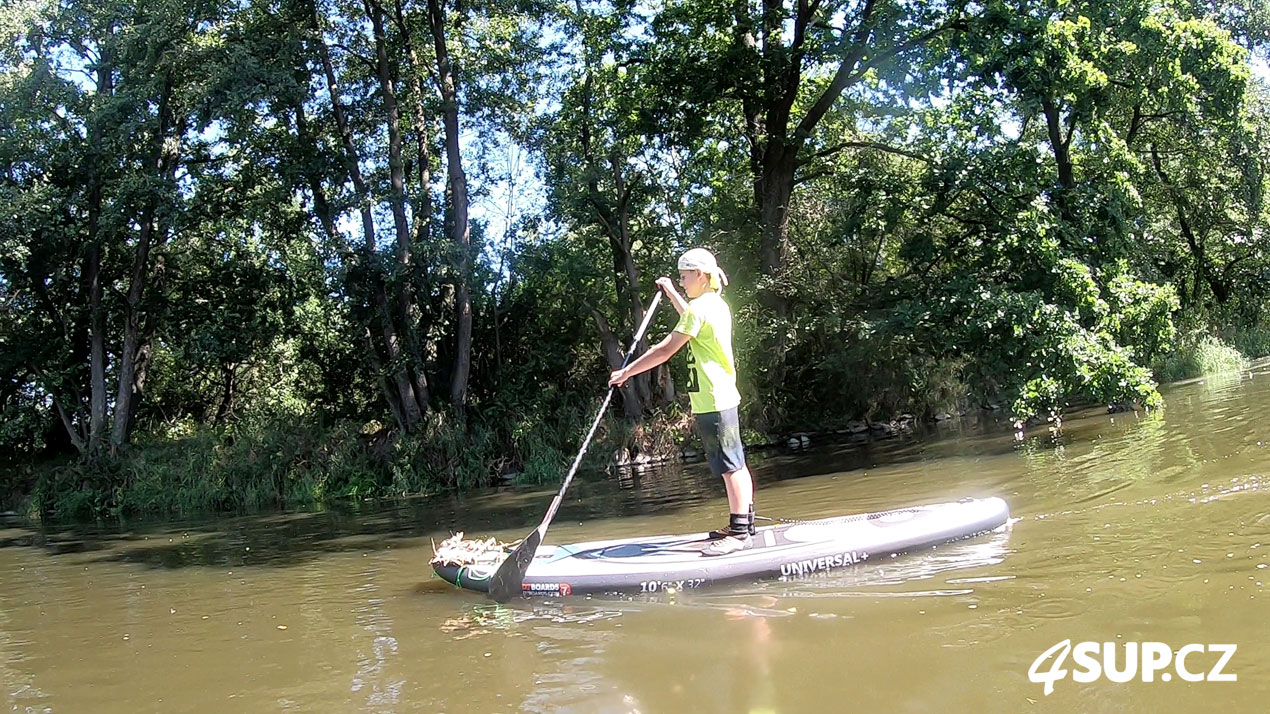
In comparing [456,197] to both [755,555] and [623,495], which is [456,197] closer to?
[623,495]

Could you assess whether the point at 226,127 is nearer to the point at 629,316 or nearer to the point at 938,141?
the point at 629,316

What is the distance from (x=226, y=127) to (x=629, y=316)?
8599 mm

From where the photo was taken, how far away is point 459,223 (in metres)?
16.5

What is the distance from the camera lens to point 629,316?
18062 mm

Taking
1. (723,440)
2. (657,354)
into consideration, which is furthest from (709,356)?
(723,440)

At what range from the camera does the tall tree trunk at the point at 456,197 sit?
16391 millimetres

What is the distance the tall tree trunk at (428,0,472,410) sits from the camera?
16.4 metres

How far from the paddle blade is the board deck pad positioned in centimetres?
5

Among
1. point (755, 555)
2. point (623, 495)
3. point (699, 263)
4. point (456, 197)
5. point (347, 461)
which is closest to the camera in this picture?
point (755, 555)

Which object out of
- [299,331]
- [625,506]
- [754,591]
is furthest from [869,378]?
[754,591]

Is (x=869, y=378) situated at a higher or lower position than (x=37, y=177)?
lower

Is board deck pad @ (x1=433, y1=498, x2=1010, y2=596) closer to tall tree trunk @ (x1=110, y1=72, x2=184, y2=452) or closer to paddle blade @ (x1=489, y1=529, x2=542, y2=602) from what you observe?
paddle blade @ (x1=489, y1=529, x2=542, y2=602)

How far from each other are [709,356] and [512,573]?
1.82 m

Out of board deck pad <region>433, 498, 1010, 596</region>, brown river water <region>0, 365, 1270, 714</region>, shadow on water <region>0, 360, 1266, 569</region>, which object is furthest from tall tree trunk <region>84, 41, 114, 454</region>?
board deck pad <region>433, 498, 1010, 596</region>
